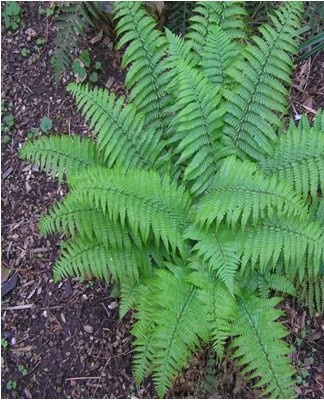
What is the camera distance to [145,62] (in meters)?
3.32

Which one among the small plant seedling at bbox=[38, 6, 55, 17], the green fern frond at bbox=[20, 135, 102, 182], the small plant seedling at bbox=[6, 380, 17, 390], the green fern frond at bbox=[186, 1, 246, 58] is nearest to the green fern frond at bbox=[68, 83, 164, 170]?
the green fern frond at bbox=[20, 135, 102, 182]

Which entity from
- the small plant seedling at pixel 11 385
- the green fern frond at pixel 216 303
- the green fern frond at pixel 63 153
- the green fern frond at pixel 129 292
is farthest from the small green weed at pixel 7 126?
the green fern frond at pixel 216 303

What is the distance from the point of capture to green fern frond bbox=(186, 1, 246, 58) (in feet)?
10.9

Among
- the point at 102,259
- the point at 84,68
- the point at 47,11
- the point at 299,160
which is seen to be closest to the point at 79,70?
the point at 84,68

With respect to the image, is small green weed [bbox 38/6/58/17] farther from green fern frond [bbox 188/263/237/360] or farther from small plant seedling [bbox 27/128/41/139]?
green fern frond [bbox 188/263/237/360]

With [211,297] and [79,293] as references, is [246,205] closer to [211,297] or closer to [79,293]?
[211,297]

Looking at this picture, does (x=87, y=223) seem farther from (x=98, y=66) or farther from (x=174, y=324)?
(x=98, y=66)

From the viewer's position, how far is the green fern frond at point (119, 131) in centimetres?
320

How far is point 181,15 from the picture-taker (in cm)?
395

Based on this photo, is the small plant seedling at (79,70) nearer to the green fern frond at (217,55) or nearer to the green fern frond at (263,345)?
the green fern frond at (217,55)

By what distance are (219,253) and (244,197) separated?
351 millimetres

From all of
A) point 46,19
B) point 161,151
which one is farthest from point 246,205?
point 46,19

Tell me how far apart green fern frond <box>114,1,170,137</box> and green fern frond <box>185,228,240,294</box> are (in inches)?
29.9

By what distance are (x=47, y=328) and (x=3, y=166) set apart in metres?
1.33
